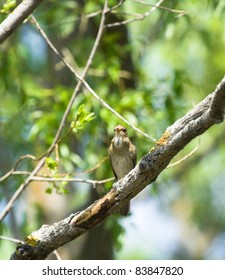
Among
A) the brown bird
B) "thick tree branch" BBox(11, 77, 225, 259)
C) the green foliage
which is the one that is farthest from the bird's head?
"thick tree branch" BBox(11, 77, 225, 259)

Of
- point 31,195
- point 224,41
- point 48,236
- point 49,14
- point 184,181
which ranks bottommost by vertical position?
point 48,236

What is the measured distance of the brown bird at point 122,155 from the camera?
226 inches

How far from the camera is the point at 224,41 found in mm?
11109

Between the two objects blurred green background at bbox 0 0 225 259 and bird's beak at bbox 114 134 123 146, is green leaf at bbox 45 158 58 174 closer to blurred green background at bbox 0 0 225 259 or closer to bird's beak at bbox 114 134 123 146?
blurred green background at bbox 0 0 225 259

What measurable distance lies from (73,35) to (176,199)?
5.35 metres

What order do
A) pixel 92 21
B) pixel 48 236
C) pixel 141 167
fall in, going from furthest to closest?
pixel 92 21 < pixel 48 236 < pixel 141 167

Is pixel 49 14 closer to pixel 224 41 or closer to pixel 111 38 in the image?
pixel 111 38

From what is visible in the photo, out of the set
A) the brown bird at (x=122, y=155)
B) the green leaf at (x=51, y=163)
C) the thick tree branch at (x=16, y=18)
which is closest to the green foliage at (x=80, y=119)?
the green leaf at (x=51, y=163)

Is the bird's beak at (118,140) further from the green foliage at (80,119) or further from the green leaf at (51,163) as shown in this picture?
the green leaf at (51,163)

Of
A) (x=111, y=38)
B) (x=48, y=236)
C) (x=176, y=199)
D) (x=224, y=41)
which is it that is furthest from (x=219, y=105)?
(x=176, y=199)

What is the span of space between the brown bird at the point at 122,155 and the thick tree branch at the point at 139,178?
6.01 feet

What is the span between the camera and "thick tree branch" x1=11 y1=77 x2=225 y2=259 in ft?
11.1
